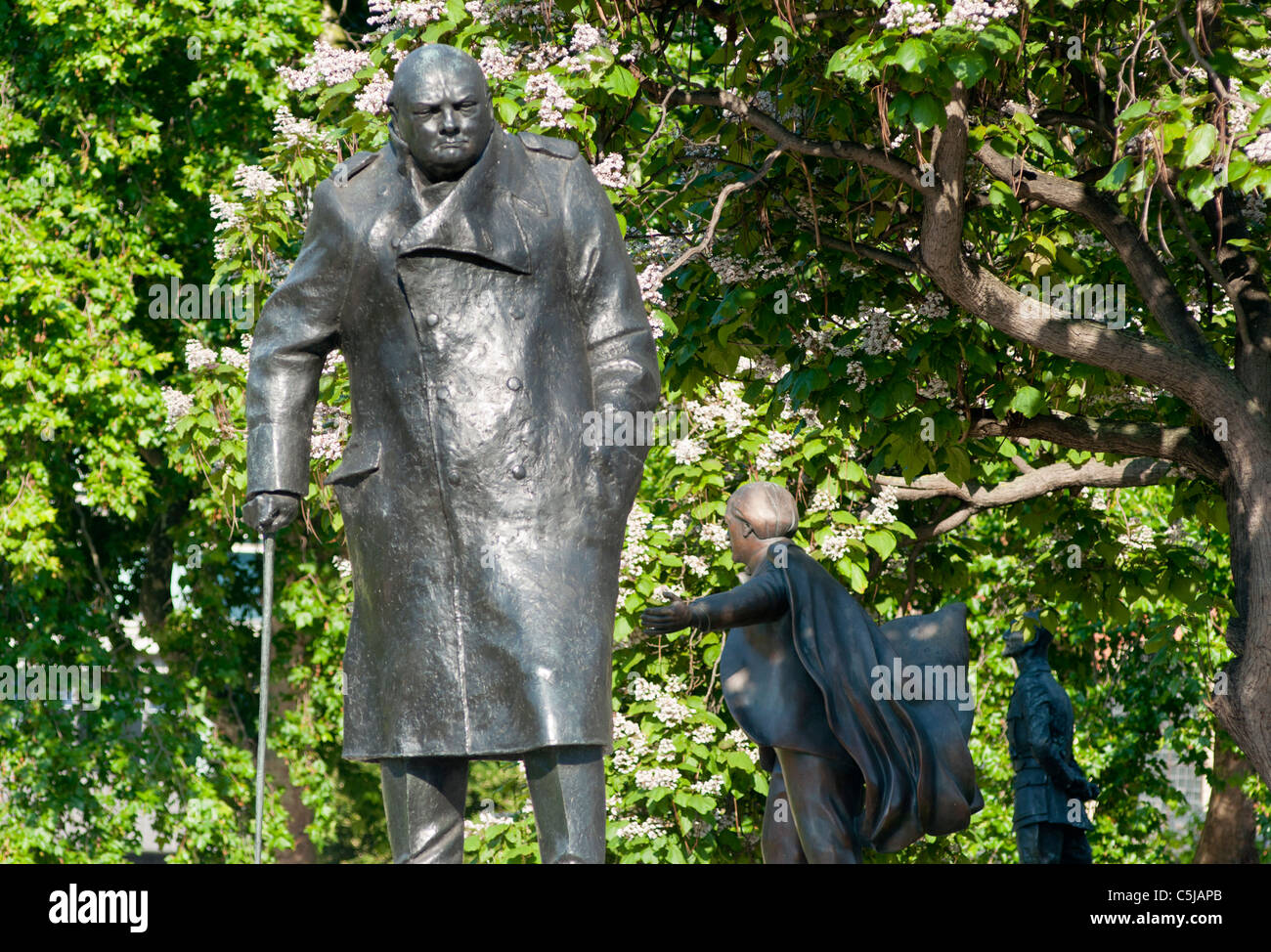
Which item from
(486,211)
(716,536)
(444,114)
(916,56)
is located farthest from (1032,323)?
(444,114)

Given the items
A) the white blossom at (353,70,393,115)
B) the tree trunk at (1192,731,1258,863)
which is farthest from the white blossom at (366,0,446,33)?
the tree trunk at (1192,731,1258,863)

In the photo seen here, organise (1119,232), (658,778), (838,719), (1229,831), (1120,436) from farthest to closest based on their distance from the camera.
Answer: (1229,831) < (658,778) < (1120,436) < (1119,232) < (838,719)

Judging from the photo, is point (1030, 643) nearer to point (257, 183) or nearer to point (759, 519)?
point (759, 519)

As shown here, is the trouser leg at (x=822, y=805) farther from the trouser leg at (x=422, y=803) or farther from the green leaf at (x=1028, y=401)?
the green leaf at (x=1028, y=401)

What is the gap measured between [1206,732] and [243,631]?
365 inches

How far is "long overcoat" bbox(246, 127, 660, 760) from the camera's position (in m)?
5.04

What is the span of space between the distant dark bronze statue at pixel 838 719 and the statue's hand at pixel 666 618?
2.84 feet

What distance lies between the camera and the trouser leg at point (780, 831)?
8219 millimetres

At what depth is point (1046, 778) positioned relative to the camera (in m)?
11.4

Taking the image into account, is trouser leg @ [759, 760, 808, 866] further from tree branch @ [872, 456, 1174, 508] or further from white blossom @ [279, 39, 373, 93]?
white blossom @ [279, 39, 373, 93]

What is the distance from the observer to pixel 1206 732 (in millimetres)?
19062

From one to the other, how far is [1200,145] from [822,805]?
9.99ft

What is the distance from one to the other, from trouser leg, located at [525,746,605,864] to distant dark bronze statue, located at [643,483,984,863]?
276 cm
